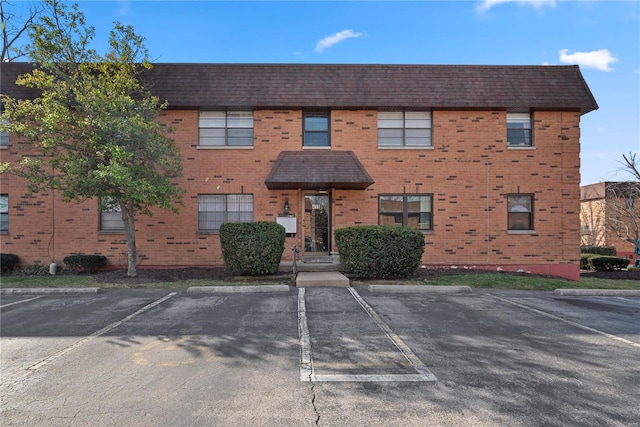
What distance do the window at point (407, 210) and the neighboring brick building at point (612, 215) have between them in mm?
12784

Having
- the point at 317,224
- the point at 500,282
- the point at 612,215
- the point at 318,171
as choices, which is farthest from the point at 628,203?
the point at 318,171

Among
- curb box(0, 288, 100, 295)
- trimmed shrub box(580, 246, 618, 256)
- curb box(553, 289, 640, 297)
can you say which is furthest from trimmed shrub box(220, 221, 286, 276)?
trimmed shrub box(580, 246, 618, 256)

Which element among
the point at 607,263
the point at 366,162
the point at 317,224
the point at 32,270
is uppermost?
the point at 366,162

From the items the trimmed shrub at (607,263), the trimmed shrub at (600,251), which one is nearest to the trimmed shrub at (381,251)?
the trimmed shrub at (607,263)

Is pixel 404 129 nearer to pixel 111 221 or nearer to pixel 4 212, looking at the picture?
pixel 111 221

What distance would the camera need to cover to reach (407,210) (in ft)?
46.3

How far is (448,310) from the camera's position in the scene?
747cm

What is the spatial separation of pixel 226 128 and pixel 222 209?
2.92 metres

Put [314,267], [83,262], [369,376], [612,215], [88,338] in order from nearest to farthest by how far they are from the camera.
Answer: [369,376], [88,338], [314,267], [83,262], [612,215]

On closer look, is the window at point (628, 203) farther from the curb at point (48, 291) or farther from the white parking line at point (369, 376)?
the curb at point (48, 291)

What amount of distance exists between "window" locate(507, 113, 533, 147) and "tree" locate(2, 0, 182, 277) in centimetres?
1173

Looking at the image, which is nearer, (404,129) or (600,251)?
(404,129)

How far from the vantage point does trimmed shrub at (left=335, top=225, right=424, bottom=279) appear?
10.8 meters

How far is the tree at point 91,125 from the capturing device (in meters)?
10.1
